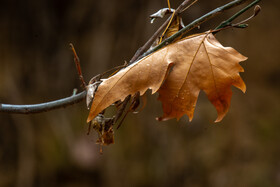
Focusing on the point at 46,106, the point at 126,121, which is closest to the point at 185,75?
the point at 46,106

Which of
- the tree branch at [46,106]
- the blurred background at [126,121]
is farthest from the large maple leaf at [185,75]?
the blurred background at [126,121]

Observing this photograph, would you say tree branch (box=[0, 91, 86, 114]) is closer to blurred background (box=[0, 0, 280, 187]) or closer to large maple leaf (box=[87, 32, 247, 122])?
large maple leaf (box=[87, 32, 247, 122])

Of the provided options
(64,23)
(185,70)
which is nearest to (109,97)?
(185,70)

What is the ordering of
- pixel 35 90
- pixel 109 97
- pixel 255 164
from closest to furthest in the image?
1. pixel 109 97
2. pixel 255 164
3. pixel 35 90

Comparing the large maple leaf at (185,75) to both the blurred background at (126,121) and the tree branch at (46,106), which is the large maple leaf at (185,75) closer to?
the tree branch at (46,106)

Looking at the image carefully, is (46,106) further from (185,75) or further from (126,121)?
(126,121)

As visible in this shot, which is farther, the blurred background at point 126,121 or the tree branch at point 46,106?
the blurred background at point 126,121

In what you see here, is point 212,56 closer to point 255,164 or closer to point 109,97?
point 109,97
